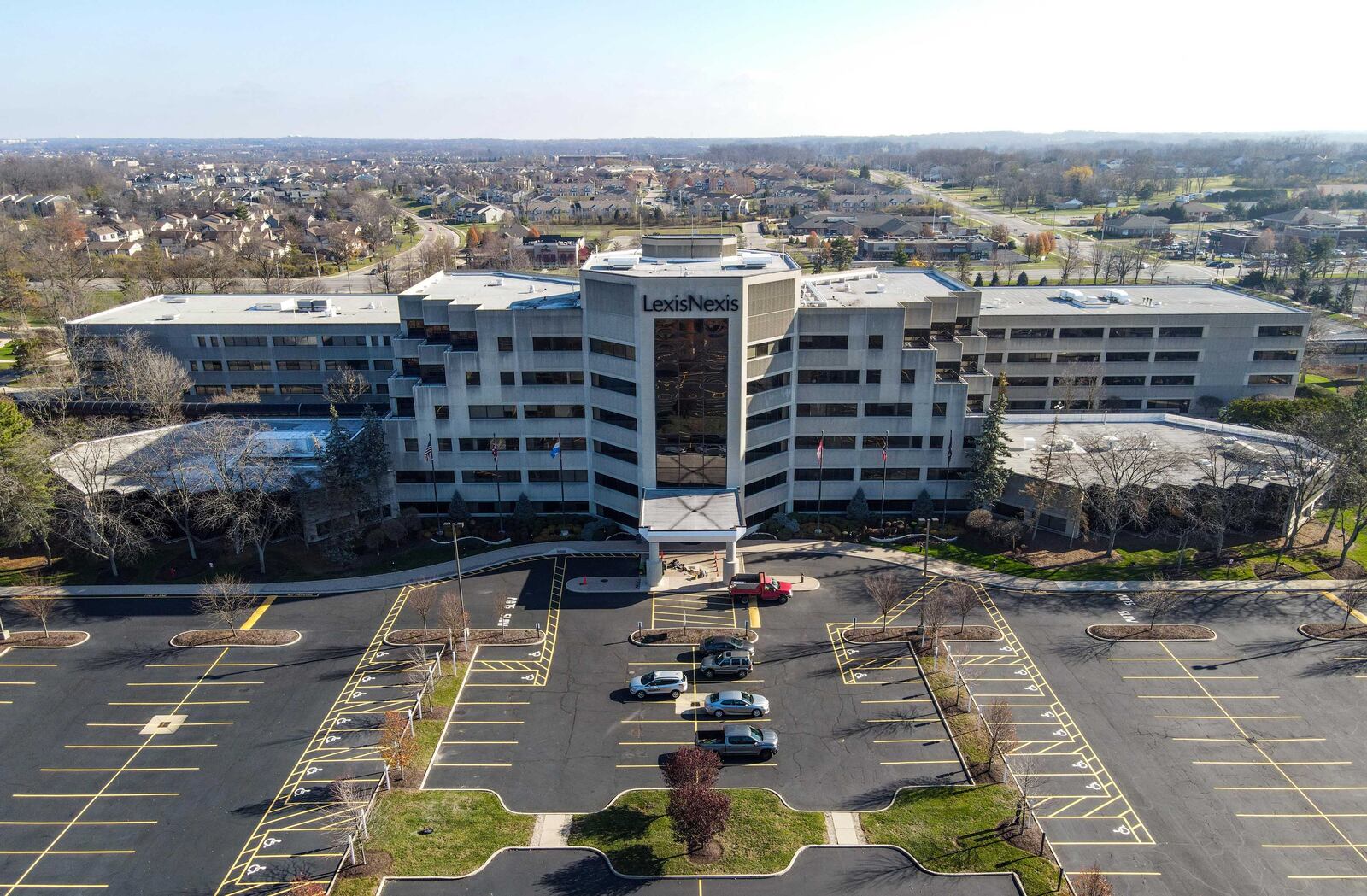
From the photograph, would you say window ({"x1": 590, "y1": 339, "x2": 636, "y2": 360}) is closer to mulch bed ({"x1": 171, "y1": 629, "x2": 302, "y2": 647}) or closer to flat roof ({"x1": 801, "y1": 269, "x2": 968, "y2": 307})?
flat roof ({"x1": 801, "y1": 269, "x2": 968, "y2": 307})

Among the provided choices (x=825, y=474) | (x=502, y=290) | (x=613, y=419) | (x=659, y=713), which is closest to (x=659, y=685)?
(x=659, y=713)

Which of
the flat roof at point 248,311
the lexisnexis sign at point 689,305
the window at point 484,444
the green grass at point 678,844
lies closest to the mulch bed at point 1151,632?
the green grass at point 678,844

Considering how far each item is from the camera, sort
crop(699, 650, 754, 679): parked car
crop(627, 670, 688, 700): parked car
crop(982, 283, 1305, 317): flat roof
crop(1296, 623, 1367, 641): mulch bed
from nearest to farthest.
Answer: crop(627, 670, 688, 700): parked car, crop(699, 650, 754, 679): parked car, crop(1296, 623, 1367, 641): mulch bed, crop(982, 283, 1305, 317): flat roof

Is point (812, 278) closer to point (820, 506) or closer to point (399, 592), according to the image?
point (820, 506)

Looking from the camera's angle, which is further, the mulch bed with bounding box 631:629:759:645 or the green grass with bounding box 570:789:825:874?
the mulch bed with bounding box 631:629:759:645

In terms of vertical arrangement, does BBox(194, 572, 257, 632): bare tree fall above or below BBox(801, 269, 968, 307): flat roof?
below

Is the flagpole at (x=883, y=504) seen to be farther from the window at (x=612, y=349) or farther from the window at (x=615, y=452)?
the window at (x=612, y=349)

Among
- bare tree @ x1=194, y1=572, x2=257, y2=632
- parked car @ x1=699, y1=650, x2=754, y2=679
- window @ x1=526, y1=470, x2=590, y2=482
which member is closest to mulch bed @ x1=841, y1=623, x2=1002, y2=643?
parked car @ x1=699, y1=650, x2=754, y2=679

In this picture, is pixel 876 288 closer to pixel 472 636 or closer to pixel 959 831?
pixel 472 636
